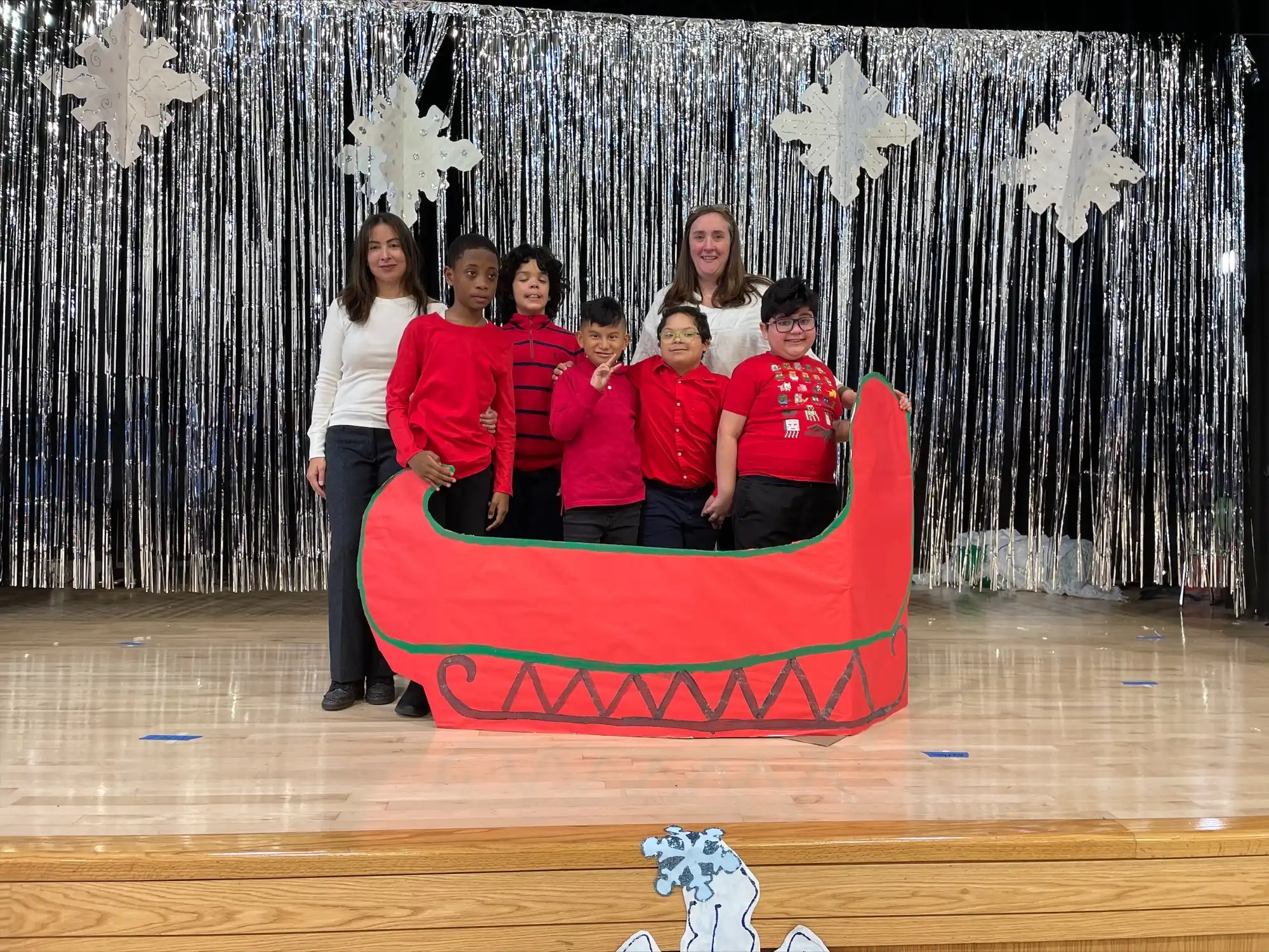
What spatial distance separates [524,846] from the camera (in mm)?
1374

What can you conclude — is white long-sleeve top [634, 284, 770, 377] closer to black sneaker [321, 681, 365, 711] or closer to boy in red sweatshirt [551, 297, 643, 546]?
boy in red sweatshirt [551, 297, 643, 546]

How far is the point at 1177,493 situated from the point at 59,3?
4416 mm

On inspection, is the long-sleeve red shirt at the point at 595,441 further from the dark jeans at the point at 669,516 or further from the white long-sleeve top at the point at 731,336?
the white long-sleeve top at the point at 731,336

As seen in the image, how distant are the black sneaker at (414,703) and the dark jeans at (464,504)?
35cm

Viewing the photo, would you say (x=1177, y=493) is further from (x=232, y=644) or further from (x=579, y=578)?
(x=232, y=644)

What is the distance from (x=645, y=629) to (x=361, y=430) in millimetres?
829

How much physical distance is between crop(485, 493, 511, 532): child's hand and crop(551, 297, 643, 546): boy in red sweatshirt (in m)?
0.13

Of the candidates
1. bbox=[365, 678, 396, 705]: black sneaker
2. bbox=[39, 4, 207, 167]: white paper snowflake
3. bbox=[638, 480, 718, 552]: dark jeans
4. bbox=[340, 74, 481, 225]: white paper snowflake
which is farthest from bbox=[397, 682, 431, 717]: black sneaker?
bbox=[39, 4, 207, 167]: white paper snowflake

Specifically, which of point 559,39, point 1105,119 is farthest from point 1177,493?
point 559,39

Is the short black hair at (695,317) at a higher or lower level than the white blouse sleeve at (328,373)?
higher

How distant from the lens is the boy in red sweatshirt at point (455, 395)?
2285 millimetres

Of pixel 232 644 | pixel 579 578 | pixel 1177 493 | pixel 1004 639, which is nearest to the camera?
pixel 579 578

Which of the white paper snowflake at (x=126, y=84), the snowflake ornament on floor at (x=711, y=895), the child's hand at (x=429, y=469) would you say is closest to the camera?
the snowflake ornament on floor at (x=711, y=895)

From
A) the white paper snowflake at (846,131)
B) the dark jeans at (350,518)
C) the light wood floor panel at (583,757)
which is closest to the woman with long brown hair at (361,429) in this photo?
the dark jeans at (350,518)
